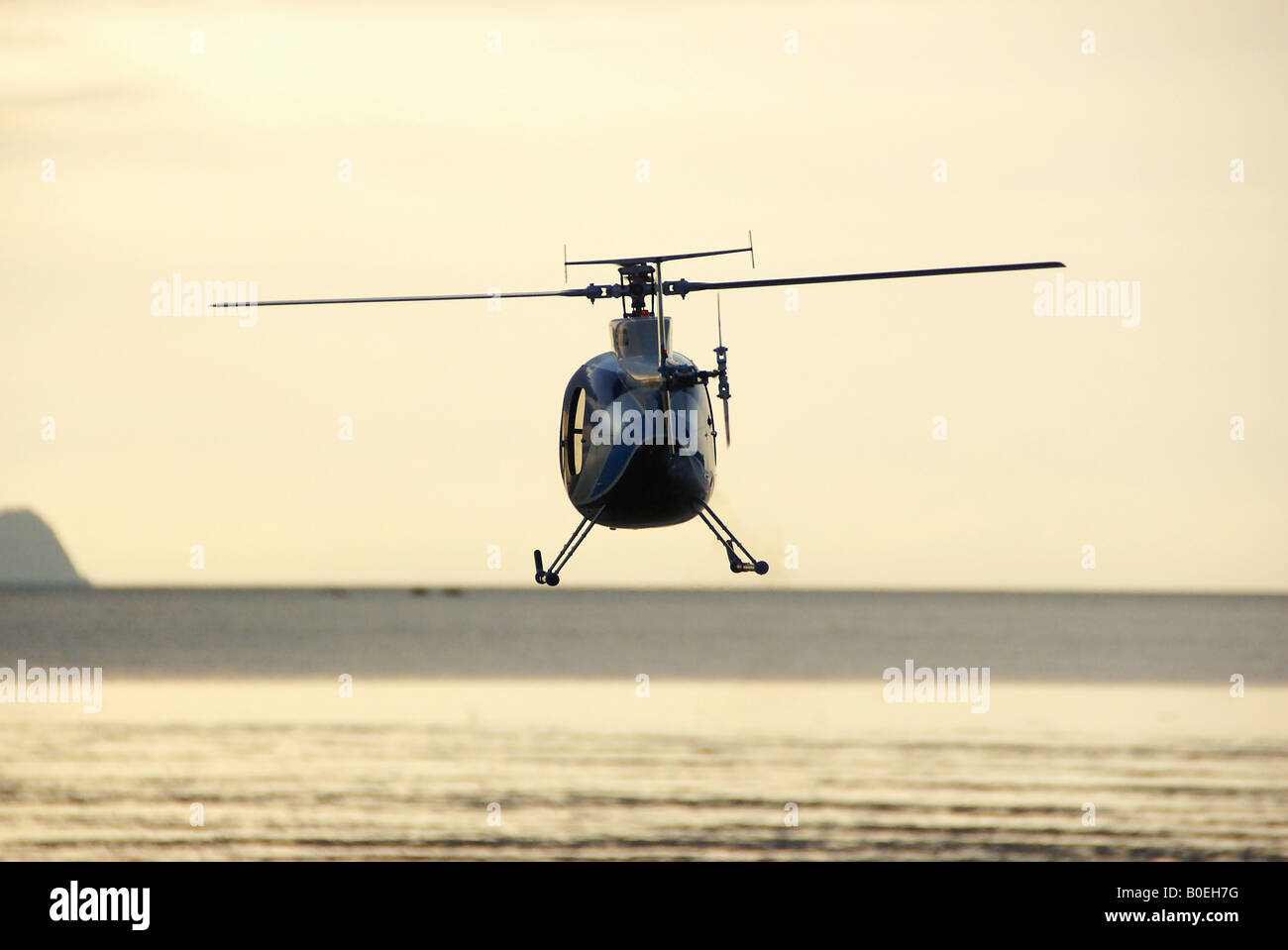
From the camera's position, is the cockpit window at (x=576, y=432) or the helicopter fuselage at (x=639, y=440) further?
the cockpit window at (x=576, y=432)

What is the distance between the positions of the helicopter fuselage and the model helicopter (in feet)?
0.06

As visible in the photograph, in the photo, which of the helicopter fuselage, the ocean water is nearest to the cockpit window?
the helicopter fuselage

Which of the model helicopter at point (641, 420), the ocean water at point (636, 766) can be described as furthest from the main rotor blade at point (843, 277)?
the ocean water at point (636, 766)

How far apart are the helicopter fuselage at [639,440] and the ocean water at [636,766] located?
1344 centimetres

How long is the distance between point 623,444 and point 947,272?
7.04 m

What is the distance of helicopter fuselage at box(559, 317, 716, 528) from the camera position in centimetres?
2758

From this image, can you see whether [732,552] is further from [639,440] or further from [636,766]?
[636,766]

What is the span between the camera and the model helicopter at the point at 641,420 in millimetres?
27500

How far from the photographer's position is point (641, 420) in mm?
27875

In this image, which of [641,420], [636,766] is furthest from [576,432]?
[636,766]

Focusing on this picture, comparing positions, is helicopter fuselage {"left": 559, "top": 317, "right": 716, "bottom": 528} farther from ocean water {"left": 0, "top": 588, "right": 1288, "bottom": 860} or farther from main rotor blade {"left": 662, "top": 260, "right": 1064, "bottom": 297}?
ocean water {"left": 0, "top": 588, "right": 1288, "bottom": 860}

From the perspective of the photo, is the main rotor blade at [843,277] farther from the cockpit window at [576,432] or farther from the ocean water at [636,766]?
the ocean water at [636,766]
